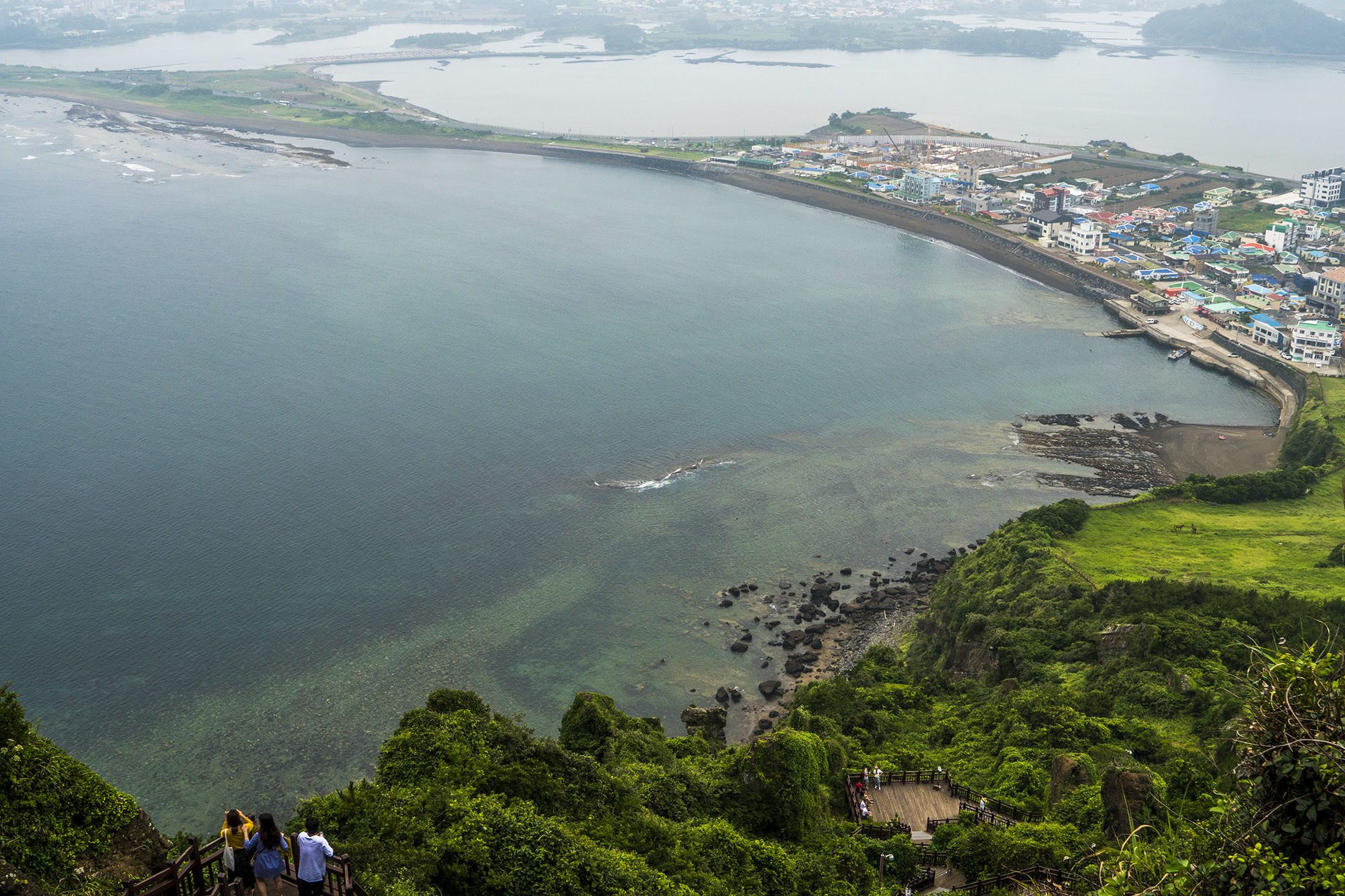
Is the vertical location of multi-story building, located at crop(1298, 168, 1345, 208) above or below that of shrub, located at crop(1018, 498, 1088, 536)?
above

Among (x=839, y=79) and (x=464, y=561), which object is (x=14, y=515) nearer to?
(x=464, y=561)

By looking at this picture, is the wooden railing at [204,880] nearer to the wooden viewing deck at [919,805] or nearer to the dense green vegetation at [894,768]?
the dense green vegetation at [894,768]

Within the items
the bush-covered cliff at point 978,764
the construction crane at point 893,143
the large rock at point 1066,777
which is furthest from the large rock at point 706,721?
the construction crane at point 893,143

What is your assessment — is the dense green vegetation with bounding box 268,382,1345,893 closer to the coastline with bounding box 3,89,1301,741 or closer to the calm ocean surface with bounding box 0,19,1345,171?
the coastline with bounding box 3,89,1301,741

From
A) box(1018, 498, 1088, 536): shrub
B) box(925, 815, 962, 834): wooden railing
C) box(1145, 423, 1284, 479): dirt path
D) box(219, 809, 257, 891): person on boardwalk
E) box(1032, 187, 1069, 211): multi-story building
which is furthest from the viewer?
box(1032, 187, 1069, 211): multi-story building

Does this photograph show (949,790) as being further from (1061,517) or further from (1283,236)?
(1283,236)

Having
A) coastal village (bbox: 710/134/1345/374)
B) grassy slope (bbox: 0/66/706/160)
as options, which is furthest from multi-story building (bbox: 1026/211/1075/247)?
grassy slope (bbox: 0/66/706/160)

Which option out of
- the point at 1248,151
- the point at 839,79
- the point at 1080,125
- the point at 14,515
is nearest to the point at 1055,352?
the point at 14,515
